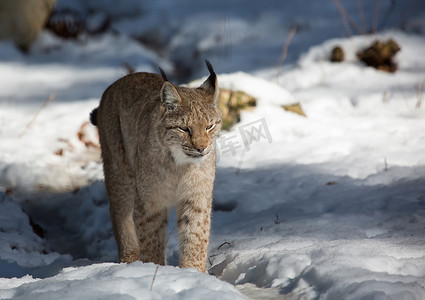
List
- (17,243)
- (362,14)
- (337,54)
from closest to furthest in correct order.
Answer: (17,243) < (337,54) < (362,14)

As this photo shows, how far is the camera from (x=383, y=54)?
750cm

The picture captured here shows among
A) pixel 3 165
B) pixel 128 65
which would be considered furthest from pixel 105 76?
pixel 3 165

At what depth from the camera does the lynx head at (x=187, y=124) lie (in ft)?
10.6

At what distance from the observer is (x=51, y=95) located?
7.34 meters

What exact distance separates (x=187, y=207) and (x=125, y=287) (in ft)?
3.71

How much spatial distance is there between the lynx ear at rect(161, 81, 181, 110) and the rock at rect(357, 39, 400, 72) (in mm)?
5001

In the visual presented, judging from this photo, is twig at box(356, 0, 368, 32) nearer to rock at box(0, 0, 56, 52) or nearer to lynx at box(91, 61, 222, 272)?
rock at box(0, 0, 56, 52)

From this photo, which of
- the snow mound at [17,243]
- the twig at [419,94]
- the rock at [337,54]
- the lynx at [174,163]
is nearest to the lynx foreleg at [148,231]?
the lynx at [174,163]

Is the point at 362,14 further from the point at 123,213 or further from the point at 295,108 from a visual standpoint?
the point at 123,213

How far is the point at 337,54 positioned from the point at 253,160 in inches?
116

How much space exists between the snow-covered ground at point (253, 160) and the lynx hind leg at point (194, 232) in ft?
0.49

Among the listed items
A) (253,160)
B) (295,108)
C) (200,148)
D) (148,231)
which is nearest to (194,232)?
(148,231)

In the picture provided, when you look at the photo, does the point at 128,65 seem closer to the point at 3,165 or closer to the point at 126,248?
the point at 3,165

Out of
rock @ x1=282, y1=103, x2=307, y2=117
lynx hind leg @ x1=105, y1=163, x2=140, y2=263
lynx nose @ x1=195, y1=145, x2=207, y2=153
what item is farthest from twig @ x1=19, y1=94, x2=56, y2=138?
lynx nose @ x1=195, y1=145, x2=207, y2=153
